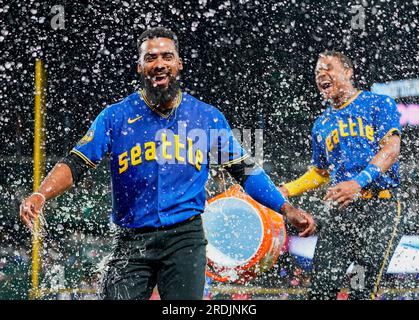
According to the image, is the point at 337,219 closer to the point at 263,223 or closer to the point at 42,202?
the point at 263,223

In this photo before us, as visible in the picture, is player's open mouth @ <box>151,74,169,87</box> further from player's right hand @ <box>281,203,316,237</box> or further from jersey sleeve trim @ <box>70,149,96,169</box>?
player's right hand @ <box>281,203,316,237</box>

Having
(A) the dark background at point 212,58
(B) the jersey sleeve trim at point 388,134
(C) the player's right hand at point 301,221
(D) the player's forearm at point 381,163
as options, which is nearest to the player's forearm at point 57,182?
(C) the player's right hand at point 301,221

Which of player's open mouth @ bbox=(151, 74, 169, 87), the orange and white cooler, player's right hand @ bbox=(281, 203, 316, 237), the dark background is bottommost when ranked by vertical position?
the orange and white cooler

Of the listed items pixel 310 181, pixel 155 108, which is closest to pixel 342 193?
pixel 310 181

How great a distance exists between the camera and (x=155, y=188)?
3160 millimetres

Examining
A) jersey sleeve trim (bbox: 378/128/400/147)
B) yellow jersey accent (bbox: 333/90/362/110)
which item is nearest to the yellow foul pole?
yellow jersey accent (bbox: 333/90/362/110)

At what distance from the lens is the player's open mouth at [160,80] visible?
10.9 feet

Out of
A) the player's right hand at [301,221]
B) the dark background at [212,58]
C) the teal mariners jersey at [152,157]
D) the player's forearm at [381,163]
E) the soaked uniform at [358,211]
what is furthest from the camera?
the dark background at [212,58]

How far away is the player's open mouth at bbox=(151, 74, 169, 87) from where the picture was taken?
3.33 m

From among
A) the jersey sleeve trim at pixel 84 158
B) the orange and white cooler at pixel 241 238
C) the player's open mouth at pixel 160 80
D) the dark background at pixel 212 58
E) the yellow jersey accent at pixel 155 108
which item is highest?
the dark background at pixel 212 58

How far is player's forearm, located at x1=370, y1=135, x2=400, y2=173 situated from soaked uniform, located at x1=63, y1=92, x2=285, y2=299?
1.27 m

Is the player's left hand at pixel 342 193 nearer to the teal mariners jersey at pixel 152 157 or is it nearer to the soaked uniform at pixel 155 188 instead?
the soaked uniform at pixel 155 188

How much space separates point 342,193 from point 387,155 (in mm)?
682

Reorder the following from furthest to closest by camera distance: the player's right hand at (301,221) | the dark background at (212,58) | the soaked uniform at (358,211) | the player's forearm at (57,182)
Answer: the dark background at (212,58)
the soaked uniform at (358,211)
the player's right hand at (301,221)
the player's forearm at (57,182)
